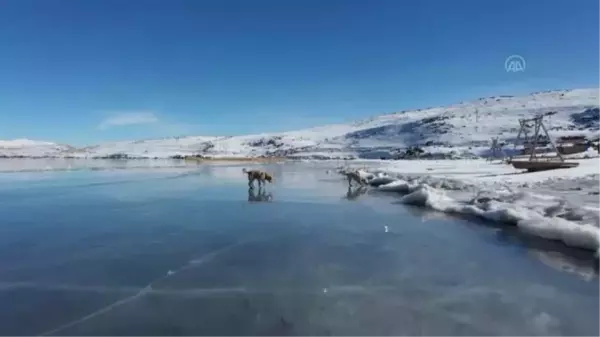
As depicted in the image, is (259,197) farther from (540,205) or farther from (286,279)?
(286,279)

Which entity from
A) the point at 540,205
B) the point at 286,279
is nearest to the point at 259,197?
the point at 540,205

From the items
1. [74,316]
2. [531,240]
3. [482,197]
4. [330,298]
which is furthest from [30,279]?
[482,197]

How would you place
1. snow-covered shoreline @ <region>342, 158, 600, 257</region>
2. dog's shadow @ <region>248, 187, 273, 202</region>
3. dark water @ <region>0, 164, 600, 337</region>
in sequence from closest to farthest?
dark water @ <region>0, 164, 600, 337</region> < snow-covered shoreline @ <region>342, 158, 600, 257</region> < dog's shadow @ <region>248, 187, 273, 202</region>

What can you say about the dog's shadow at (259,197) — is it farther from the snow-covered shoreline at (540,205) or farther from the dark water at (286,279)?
the snow-covered shoreline at (540,205)

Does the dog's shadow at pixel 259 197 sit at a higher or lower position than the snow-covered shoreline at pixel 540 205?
lower

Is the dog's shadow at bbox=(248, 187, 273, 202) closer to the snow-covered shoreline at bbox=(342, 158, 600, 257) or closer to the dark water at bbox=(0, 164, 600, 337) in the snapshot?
the dark water at bbox=(0, 164, 600, 337)

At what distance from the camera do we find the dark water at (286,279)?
5457mm

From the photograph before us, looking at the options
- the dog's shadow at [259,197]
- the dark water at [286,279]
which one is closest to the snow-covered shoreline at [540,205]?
the dark water at [286,279]

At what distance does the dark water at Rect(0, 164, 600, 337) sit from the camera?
17.9 ft

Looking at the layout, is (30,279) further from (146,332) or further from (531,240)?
(531,240)

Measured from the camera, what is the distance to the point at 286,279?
7324 millimetres

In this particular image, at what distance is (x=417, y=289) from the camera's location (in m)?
6.78

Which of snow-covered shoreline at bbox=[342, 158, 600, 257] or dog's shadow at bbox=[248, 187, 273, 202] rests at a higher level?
snow-covered shoreline at bbox=[342, 158, 600, 257]

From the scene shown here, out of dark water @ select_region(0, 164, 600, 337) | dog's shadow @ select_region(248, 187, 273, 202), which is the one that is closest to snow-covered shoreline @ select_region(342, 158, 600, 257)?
dark water @ select_region(0, 164, 600, 337)
